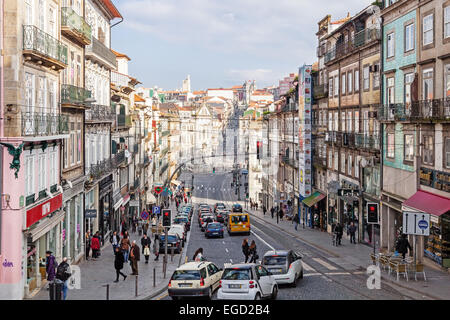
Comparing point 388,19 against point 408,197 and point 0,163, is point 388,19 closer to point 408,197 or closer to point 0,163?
point 408,197

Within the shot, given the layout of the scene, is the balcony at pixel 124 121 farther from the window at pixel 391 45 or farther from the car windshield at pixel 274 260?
the car windshield at pixel 274 260

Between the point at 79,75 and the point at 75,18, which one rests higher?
the point at 75,18

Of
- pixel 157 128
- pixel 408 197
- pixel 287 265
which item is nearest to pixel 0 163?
pixel 287 265

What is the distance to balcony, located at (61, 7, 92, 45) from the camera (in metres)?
29.3

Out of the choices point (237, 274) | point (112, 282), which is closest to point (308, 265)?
point (112, 282)

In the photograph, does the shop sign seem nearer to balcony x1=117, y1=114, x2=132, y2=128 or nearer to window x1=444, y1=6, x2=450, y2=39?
window x1=444, y1=6, x2=450, y2=39

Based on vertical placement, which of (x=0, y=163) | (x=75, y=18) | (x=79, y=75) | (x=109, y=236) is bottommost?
(x=109, y=236)

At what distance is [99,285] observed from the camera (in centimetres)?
2503

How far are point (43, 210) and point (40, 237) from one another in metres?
1.47

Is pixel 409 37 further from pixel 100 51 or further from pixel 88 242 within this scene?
pixel 88 242

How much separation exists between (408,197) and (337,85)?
1874 cm

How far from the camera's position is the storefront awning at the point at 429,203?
26.0 m

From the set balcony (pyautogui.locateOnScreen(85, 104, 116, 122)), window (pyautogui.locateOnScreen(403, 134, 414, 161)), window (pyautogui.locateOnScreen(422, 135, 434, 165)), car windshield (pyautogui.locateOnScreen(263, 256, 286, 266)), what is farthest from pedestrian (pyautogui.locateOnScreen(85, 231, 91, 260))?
window (pyautogui.locateOnScreen(422, 135, 434, 165))

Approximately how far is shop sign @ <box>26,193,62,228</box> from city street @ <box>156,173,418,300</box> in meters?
5.52
